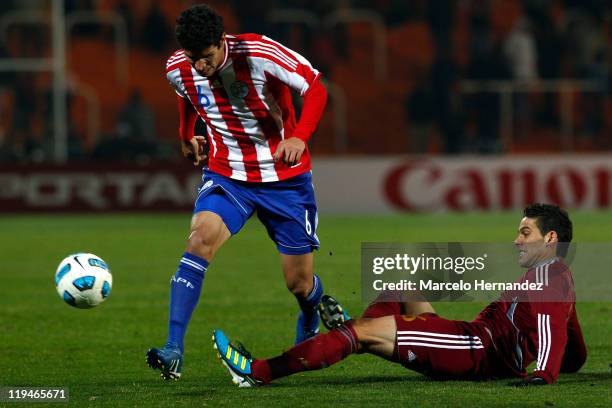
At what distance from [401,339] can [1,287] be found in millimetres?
5987

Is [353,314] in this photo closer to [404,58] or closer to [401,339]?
[401,339]

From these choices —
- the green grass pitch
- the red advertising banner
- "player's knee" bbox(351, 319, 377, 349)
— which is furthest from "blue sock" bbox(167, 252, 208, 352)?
the red advertising banner

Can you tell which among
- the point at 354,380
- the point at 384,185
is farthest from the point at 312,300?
the point at 384,185

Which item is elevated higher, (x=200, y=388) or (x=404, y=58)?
(x=404, y=58)

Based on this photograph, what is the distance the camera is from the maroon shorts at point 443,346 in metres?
5.79

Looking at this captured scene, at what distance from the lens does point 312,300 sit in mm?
7113

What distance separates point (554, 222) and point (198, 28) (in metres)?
1.92

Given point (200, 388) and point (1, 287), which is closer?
point (200, 388)

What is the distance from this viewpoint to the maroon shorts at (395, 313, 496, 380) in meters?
5.79

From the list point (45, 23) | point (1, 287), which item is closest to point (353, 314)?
point (1, 287)

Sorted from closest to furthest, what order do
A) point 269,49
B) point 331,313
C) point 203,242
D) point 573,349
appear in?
1. point 573,349
2. point 203,242
3. point 331,313
4. point 269,49

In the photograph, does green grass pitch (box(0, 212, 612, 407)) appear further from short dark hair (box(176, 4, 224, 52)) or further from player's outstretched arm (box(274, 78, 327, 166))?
short dark hair (box(176, 4, 224, 52))

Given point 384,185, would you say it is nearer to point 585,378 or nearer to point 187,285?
point 585,378

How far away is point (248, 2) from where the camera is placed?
829 inches
